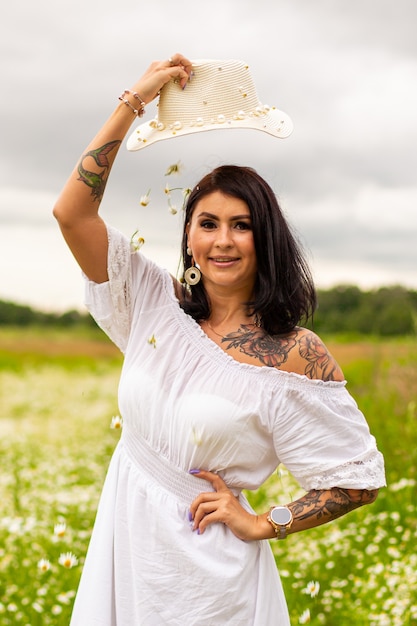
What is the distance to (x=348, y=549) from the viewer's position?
16.0 ft

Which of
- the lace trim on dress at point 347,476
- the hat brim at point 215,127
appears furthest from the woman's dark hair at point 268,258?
the lace trim on dress at point 347,476

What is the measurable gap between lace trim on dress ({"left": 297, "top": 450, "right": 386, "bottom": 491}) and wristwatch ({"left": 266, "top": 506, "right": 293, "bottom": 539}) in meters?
0.12

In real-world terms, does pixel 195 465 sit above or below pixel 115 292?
below

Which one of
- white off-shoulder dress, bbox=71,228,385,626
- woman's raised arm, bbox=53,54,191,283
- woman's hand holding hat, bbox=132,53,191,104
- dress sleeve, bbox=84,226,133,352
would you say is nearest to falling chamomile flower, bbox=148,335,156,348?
white off-shoulder dress, bbox=71,228,385,626

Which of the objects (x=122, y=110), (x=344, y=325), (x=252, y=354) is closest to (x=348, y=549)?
(x=252, y=354)

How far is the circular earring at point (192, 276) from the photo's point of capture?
2.69m

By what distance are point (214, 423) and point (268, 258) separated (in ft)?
1.89

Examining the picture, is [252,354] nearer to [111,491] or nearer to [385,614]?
[111,491]

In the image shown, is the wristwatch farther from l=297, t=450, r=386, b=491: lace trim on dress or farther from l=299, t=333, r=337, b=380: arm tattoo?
l=299, t=333, r=337, b=380: arm tattoo

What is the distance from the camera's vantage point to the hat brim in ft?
8.40

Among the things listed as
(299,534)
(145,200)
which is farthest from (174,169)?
(299,534)

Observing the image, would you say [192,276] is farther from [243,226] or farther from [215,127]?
[215,127]

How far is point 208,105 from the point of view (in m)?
2.56

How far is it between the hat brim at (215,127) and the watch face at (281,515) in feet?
4.18
